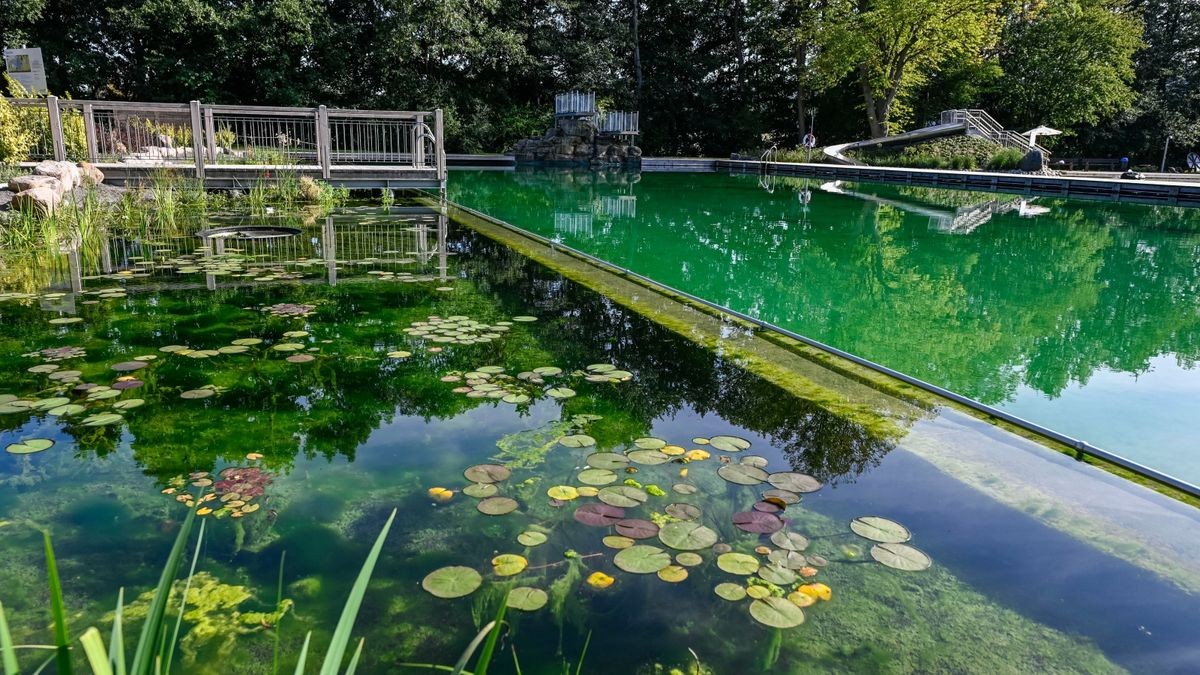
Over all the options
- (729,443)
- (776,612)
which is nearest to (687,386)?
(729,443)

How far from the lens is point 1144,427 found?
3.55 meters

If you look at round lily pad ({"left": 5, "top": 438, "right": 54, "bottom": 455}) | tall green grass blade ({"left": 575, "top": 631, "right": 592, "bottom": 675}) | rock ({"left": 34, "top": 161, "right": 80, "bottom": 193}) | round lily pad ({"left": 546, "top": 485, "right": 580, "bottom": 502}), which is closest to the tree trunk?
rock ({"left": 34, "top": 161, "right": 80, "bottom": 193})

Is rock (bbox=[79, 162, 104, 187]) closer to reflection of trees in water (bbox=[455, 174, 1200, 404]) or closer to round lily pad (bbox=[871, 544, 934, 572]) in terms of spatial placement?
reflection of trees in water (bbox=[455, 174, 1200, 404])

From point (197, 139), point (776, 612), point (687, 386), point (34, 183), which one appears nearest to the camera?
point (776, 612)

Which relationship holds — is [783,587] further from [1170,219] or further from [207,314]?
[1170,219]

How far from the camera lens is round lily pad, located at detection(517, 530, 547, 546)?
2.18m

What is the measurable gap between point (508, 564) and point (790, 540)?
2.69 ft

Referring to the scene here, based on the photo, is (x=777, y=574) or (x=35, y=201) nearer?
(x=777, y=574)

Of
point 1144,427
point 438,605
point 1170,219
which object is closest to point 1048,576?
point 438,605

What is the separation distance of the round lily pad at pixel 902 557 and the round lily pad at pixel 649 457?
798mm

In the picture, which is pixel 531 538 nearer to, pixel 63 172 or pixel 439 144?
pixel 63 172

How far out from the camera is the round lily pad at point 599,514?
90.7 inches

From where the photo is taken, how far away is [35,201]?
705cm

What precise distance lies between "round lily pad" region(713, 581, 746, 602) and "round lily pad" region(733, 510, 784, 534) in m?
0.30
